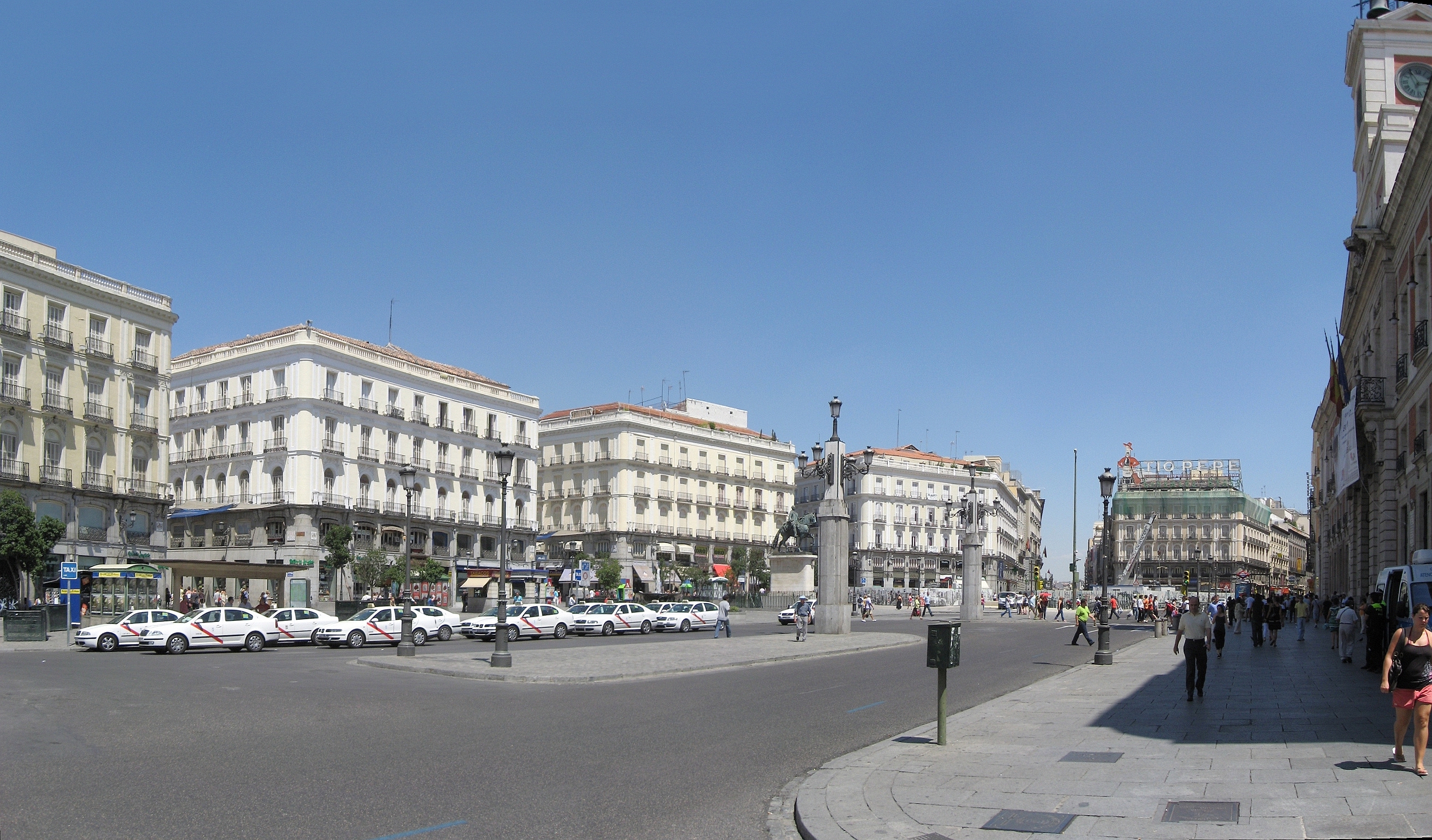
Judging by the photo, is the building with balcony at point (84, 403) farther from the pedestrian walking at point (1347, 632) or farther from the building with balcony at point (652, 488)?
the pedestrian walking at point (1347, 632)

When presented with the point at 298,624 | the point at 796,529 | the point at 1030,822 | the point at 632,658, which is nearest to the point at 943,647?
the point at 1030,822

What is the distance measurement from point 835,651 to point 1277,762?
20.1 m

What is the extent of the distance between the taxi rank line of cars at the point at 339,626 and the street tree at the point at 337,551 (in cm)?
2102

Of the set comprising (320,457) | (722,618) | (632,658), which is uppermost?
(320,457)

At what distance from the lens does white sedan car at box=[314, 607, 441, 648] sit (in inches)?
1405

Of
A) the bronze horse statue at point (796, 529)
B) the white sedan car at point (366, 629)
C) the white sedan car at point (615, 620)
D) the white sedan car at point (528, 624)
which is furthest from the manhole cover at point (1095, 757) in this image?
the bronze horse statue at point (796, 529)

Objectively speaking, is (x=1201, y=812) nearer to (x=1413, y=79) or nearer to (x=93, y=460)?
(x=1413, y=79)

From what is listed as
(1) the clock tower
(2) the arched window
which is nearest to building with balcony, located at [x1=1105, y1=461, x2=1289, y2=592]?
(1) the clock tower

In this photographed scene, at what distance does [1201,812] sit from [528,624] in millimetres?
33392

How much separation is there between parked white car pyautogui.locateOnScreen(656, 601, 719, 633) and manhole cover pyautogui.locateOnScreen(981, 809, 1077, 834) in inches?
1457

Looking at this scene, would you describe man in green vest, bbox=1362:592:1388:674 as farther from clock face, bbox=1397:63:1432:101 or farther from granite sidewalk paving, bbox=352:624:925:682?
clock face, bbox=1397:63:1432:101

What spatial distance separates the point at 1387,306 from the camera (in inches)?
1464

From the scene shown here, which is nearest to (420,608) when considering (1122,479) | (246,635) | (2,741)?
(246,635)

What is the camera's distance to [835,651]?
31.1 meters
